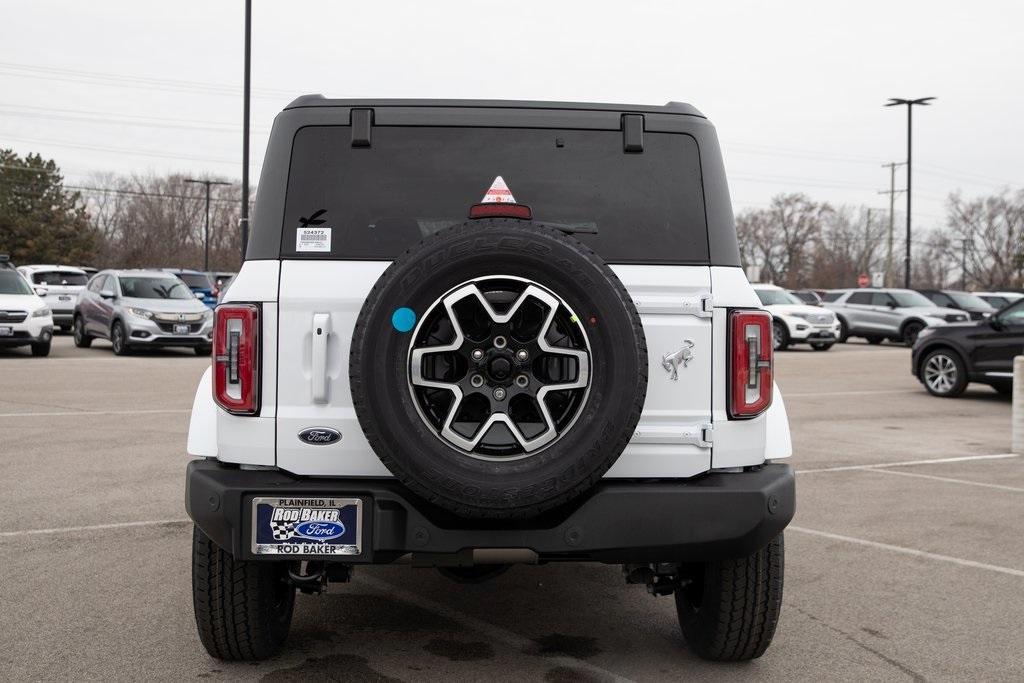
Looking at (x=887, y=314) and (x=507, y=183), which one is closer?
(x=507, y=183)

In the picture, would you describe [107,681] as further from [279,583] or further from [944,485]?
[944,485]

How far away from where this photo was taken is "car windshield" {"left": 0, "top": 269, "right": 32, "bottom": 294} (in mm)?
19922

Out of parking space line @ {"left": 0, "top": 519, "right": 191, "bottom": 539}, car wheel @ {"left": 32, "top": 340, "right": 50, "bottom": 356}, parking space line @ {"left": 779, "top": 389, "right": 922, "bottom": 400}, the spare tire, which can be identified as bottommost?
parking space line @ {"left": 0, "top": 519, "right": 191, "bottom": 539}

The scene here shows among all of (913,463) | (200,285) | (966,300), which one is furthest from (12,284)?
(966,300)

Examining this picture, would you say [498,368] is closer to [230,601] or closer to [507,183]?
[507,183]

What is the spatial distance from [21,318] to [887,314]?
879 inches

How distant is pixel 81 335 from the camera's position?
23.4 metres

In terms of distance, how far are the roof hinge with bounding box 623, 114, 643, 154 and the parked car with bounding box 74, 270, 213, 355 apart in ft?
60.1

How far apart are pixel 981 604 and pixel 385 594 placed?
2.73 m

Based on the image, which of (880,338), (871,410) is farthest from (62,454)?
(880,338)

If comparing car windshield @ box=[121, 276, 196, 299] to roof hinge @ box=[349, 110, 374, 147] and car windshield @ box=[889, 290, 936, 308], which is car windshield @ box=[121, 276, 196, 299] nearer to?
roof hinge @ box=[349, 110, 374, 147]

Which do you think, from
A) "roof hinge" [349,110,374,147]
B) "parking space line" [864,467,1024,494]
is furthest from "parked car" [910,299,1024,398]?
"roof hinge" [349,110,374,147]

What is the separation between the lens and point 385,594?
200 inches

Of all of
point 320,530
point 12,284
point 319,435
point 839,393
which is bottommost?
point 839,393
